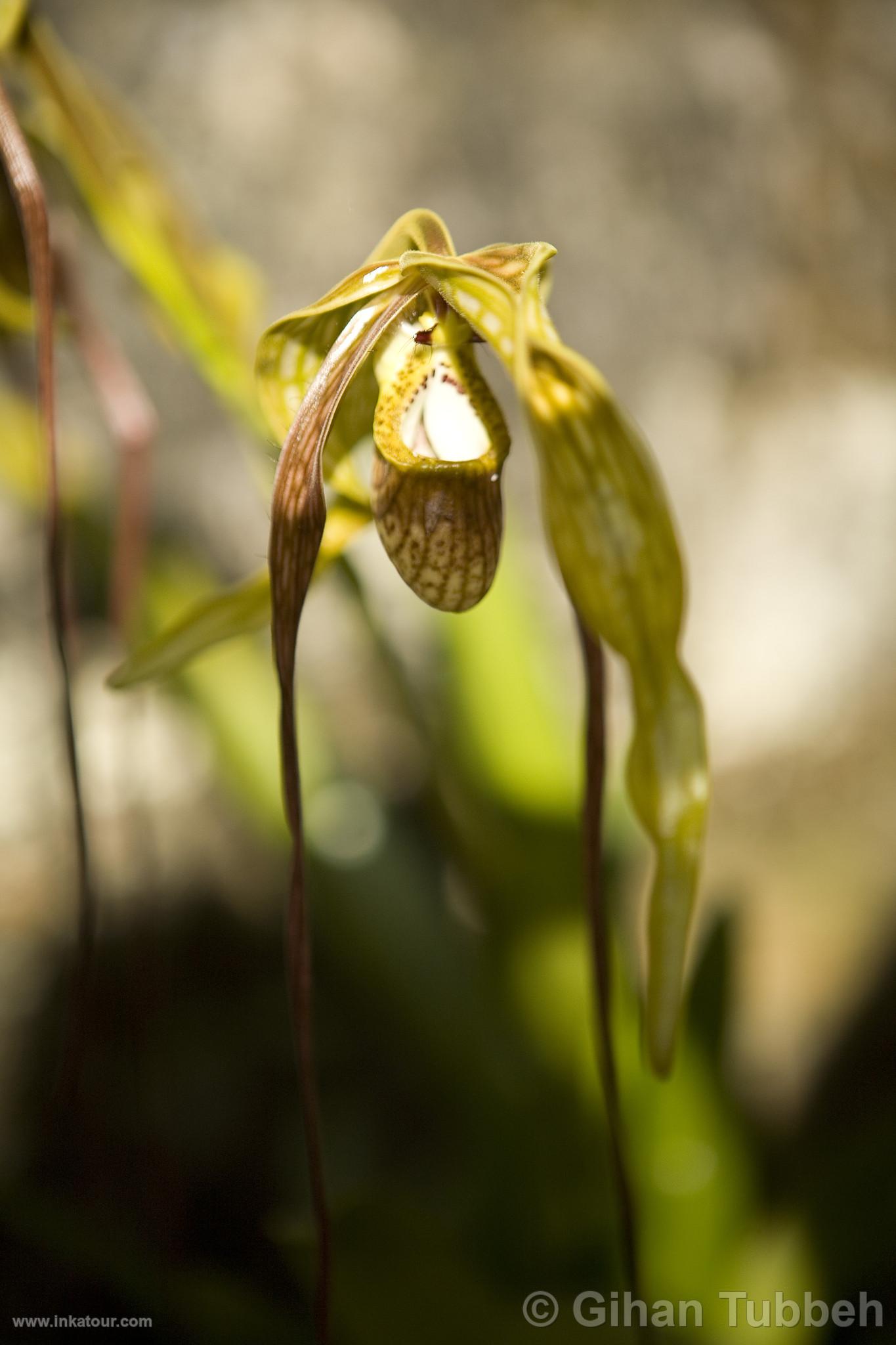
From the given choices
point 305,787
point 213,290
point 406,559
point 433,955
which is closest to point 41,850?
point 305,787

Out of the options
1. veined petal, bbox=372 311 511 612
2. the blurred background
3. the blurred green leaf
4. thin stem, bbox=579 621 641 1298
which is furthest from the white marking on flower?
the blurred green leaf

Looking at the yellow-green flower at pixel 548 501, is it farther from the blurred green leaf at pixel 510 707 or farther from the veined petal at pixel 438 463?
the blurred green leaf at pixel 510 707

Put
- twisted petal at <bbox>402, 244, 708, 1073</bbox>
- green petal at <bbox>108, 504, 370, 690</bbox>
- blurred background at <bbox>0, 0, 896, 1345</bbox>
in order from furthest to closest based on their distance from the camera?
blurred background at <bbox>0, 0, 896, 1345</bbox> → green petal at <bbox>108, 504, 370, 690</bbox> → twisted petal at <bbox>402, 244, 708, 1073</bbox>

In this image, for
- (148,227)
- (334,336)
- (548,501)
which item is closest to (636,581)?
(548,501)

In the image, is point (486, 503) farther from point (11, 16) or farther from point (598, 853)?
point (11, 16)

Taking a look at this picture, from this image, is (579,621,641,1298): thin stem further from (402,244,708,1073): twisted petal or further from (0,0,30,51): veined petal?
(0,0,30,51): veined petal

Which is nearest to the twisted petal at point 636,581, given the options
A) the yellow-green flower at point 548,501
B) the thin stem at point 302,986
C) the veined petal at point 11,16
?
the yellow-green flower at point 548,501

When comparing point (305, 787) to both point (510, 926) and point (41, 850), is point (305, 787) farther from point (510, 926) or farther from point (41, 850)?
point (41, 850)
